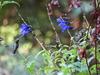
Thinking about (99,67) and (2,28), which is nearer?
(99,67)

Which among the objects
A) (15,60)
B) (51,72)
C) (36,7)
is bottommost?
(15,60)

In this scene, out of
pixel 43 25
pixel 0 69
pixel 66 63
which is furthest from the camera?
pixel 43 25

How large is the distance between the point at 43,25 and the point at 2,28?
0.36 metres

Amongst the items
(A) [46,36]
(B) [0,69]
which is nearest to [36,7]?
(A) [46,36]

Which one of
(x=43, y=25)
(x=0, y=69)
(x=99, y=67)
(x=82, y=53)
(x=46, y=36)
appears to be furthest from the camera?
(x=43, y=25)

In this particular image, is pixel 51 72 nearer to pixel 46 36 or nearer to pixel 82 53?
pixel 82 53

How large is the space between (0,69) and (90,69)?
1.66m

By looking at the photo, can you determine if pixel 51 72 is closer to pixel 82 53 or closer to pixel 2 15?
pixel 82 53

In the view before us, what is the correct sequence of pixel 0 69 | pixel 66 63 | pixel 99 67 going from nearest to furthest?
pixel 99 67 < pixel 66 63 < pixel 0 69

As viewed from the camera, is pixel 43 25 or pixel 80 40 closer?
pixel 80 40

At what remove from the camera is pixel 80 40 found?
5.50ft

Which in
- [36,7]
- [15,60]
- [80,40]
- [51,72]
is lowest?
[15,60]

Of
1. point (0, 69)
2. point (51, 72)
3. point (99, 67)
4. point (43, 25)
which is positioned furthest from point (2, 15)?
point (99, 67)

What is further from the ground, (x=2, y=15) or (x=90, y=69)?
(x=90, y=69)
